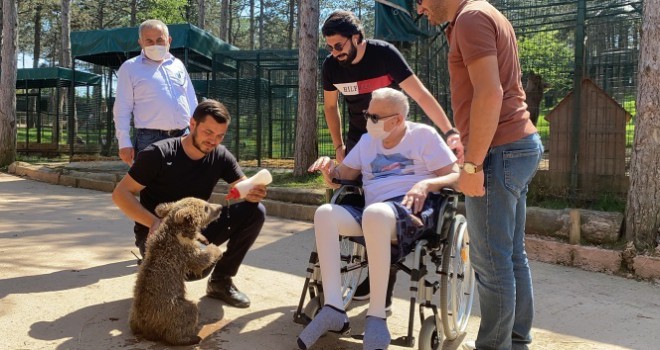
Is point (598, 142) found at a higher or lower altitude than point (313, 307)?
higher

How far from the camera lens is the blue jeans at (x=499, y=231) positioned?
2.85m

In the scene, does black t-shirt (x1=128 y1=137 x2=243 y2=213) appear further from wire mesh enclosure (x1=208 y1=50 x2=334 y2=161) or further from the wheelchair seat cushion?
wire mesh enclosure (x1=208 y1=50 x2=334 y2=161)

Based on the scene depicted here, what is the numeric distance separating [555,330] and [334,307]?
4.91 ft

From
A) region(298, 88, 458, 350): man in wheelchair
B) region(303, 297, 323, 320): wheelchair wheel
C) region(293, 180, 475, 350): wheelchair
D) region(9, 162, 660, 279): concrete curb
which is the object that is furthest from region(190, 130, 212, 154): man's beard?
region(9, 162, 660, 279): concrete curb

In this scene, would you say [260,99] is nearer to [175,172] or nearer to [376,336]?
[175,172]

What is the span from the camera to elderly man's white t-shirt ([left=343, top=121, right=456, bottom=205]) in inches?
134

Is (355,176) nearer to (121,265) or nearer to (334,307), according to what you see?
(334,307)

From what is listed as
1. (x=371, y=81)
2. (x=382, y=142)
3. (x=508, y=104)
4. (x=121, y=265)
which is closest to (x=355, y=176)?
(x=382, y=142)

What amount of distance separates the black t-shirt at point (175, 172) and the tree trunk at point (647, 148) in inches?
134

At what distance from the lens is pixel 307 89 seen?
959cm

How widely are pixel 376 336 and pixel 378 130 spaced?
3.67 feet

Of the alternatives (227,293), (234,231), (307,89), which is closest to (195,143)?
(234,231)

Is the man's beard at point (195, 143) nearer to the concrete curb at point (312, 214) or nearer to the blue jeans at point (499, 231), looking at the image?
the blue jeans at point (499, 231)

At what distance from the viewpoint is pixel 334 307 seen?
301 centimetres
